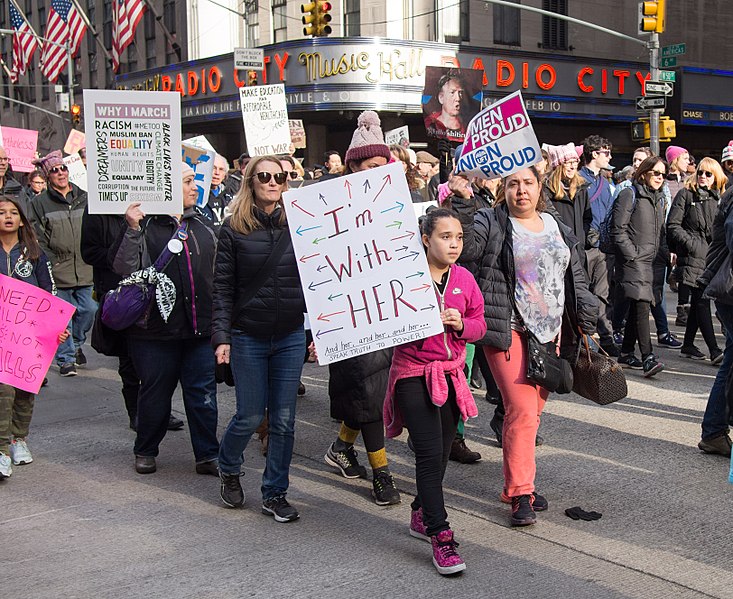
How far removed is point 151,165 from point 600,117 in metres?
26.4

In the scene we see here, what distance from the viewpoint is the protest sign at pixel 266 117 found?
40.1ft

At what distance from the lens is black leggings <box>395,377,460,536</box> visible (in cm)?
450

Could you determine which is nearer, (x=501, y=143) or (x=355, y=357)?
(x=501, y=143)

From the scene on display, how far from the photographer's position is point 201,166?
7098 millimetres

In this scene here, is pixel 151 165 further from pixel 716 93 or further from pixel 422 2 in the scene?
pixel 716 93

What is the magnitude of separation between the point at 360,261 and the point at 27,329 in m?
2.66

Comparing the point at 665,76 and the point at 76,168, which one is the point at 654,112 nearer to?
the point at 665,76

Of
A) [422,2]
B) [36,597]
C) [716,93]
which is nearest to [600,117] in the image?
[716,93]

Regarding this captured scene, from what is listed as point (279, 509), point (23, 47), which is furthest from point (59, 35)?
point (279, 509)

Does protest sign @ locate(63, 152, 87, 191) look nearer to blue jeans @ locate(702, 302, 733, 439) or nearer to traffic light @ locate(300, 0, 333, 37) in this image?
traffic light @ locate(300, 0, 333, 37)

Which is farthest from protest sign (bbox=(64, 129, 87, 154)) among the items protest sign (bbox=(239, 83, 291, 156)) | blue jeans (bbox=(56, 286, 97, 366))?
blue jeans (bbox=(56, 286, 97, 366))

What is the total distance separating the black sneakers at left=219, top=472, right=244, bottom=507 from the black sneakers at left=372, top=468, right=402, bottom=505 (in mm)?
740

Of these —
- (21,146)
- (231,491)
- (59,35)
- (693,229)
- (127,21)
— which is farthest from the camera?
(59,35)

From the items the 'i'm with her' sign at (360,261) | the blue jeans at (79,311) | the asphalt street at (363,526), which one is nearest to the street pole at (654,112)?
the blue jeans at (79,311)
